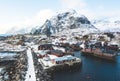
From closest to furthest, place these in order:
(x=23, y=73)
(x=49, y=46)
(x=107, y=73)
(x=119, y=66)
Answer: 1. (x=23, y=73)
2. (x=107, y=73)
3. (x=119, y=66)
4. (x=49, y=46)

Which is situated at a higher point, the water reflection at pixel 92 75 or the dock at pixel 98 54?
the dock at pixel 98 54

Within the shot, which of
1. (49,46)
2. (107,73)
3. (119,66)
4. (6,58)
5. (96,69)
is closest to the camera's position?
(107,73)

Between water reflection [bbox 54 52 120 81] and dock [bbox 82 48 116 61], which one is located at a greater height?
dock [bbox 82 48 116 61]

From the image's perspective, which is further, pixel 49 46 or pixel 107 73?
pixel 49 46

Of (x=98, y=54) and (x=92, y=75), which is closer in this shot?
(x=92, y=75)

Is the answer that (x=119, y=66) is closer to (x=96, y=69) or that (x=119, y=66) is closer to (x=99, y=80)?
(x=96, y=69)

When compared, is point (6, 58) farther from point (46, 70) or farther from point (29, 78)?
point (29, 78)

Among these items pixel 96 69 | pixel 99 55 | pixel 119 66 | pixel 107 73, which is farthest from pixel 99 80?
pixel 99 55

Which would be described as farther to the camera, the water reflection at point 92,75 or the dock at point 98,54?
the dock at point 98,54

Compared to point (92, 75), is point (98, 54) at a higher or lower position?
higher

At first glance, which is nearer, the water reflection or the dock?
the water reflection
